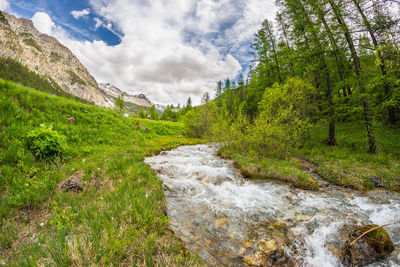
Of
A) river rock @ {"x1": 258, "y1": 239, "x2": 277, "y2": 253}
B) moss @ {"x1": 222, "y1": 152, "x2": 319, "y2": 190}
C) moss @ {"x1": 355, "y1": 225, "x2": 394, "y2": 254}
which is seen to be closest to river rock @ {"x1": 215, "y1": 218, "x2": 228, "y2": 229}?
river rock @ {"x1": 258, "y1": 239, "x2": 277, "y2": 253}

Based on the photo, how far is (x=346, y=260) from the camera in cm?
353

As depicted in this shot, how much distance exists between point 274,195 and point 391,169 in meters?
7.88

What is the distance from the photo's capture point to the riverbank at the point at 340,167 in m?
8.15

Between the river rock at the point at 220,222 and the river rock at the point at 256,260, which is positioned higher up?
the river rock at the point at 220,222

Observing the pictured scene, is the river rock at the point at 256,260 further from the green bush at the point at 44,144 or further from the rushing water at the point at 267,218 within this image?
the green bush at the point at 44,144

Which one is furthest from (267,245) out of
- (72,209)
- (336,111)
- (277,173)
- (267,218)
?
(336,111)

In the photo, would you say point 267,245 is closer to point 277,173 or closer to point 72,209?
point 72,209

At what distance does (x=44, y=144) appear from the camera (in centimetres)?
615

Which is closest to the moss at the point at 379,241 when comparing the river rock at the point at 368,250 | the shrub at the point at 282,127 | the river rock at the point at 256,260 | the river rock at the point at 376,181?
the river rock at the point at 368,250

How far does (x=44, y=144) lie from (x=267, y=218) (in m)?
8.79

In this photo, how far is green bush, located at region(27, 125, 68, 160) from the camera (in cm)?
600

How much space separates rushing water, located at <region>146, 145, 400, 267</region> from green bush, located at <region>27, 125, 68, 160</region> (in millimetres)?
4803

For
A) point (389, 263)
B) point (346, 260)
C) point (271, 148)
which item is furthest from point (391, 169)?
point (346, 260)

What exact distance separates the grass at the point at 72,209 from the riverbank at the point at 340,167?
6.94 m
